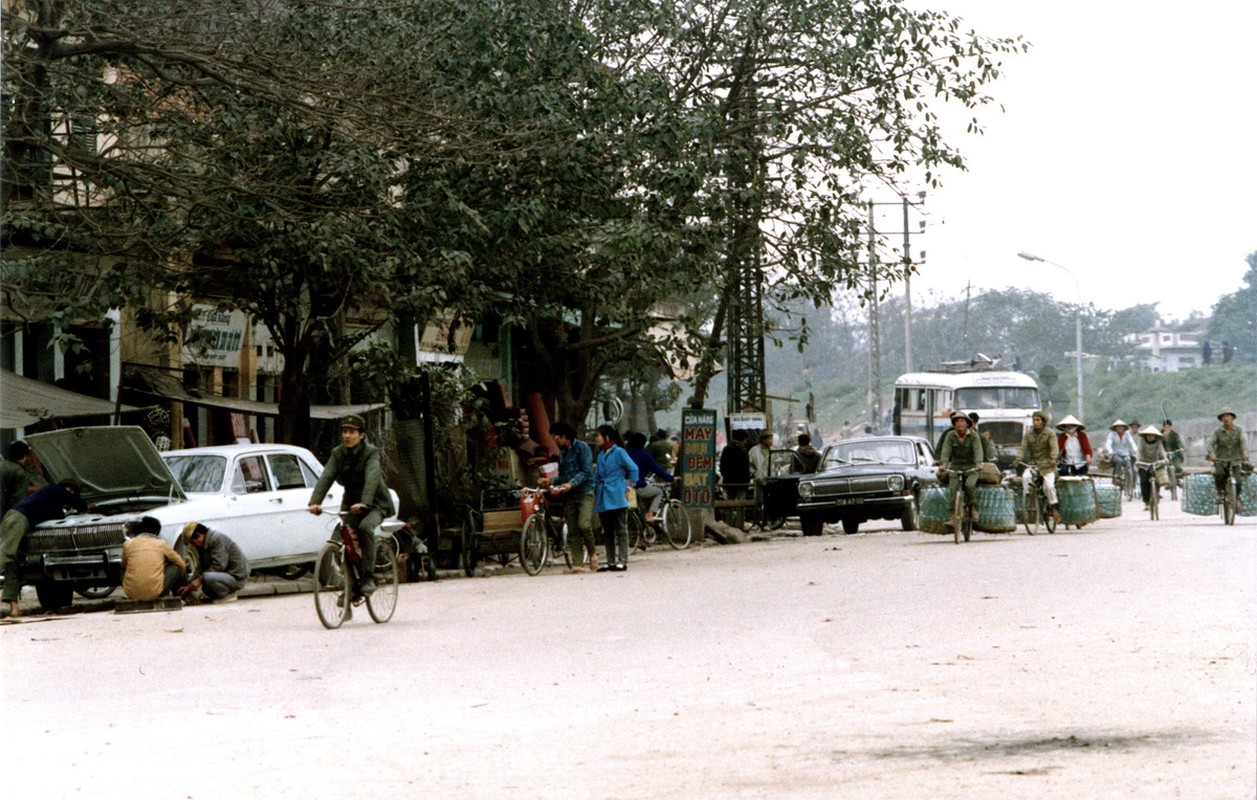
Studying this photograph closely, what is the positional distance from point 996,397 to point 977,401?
515 millimetres

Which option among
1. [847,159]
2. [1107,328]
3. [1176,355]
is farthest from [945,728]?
[1176,355]

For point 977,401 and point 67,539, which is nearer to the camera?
point 67,539

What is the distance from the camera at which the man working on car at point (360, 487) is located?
15.6 metres

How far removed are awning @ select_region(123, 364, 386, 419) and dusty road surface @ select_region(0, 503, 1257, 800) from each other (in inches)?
300

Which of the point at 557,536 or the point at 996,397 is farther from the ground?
the point at 996,397

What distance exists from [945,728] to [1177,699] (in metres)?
1.38

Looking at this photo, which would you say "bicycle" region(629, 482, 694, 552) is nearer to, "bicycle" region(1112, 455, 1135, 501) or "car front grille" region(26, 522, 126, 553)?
"car front grille" region(26, 522, 126, 553)

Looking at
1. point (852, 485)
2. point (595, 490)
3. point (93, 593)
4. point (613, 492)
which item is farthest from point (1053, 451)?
point (93, 593)

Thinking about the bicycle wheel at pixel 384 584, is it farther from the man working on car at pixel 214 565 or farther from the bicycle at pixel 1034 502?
the bicycle at pixel 1034 502

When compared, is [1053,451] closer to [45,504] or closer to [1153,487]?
[1153,487]

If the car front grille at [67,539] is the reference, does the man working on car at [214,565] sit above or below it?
below

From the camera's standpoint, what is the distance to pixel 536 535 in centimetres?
2288

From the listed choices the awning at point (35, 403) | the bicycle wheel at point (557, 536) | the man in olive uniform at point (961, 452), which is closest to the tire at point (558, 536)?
the bicycle wheel at point (557, 536)

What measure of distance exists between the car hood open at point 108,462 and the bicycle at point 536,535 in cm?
451
